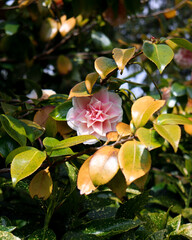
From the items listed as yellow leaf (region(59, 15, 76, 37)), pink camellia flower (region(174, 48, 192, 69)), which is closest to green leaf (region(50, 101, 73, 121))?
yellow leaf (region(59, 15, 76, 37))

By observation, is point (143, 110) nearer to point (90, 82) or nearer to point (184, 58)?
point (90, 82)

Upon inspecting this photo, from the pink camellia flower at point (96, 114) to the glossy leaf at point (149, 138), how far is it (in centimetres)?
14

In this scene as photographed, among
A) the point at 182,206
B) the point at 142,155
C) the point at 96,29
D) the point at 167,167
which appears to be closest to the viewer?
the point at 142,155

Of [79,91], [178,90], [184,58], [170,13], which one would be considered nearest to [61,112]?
[79,91]

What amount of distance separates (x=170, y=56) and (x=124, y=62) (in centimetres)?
9

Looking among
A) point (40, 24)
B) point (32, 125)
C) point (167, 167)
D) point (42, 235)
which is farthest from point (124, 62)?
point (40, 24)

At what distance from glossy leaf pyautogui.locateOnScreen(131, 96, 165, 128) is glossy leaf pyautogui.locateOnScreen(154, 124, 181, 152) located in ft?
0.11

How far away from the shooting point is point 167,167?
1.14 m

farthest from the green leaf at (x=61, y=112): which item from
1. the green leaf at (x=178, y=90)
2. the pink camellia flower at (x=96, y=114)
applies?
the green leaf at (x=178, y=90)

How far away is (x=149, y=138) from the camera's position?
18.0 inches

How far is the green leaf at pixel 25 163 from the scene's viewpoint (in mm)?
451

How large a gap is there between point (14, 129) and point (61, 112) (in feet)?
0.36

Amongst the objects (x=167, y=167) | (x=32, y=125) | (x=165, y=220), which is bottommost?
(x=167, y=167)

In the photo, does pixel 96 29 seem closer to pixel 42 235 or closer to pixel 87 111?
pixel 87 111
